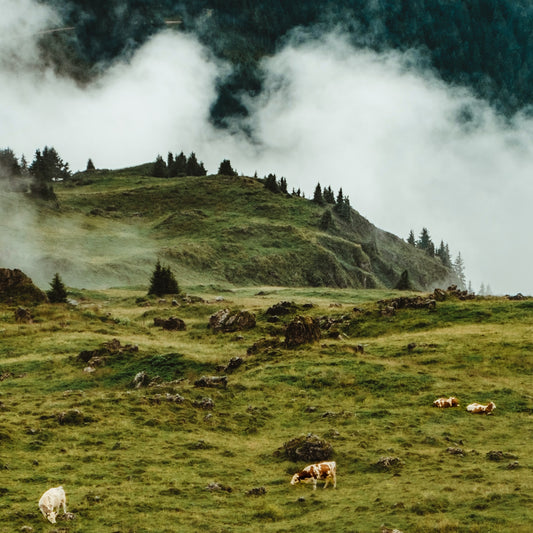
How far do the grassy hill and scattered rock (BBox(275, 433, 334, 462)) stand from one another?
8504cm

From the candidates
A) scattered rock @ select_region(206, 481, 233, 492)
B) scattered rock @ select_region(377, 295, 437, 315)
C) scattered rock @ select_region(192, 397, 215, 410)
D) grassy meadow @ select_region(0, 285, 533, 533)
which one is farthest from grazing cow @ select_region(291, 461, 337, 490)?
scattered rock @ select_region(377, 295, 437, 315)

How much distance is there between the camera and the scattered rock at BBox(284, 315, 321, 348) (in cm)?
4109

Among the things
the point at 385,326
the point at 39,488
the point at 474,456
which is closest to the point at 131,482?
the point at 39,488

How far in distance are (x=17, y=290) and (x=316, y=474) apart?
5003cm

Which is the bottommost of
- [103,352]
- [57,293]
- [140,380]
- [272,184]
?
[140,380]

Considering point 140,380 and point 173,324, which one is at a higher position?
point 173,324

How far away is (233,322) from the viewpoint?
168ft

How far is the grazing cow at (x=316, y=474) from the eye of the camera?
63.4 ft

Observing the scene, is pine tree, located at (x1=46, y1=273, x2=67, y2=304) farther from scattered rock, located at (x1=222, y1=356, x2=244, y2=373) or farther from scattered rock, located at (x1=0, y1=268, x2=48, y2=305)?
scattered rock, located at (x1=222, y1=356, x2=244, y2=373)

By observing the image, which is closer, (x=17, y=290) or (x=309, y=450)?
(x=309, y=450)

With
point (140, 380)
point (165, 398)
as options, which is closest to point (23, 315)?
point (140, 380)

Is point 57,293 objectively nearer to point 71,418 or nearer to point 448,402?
point 71,418

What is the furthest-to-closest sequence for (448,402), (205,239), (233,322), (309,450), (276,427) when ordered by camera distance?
(205,239), (233,322), (448,402), (276,427), (309,450)

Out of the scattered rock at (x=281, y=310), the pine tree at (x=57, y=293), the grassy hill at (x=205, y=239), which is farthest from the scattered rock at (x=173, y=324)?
the grassy hill at (x=205, y=239)
